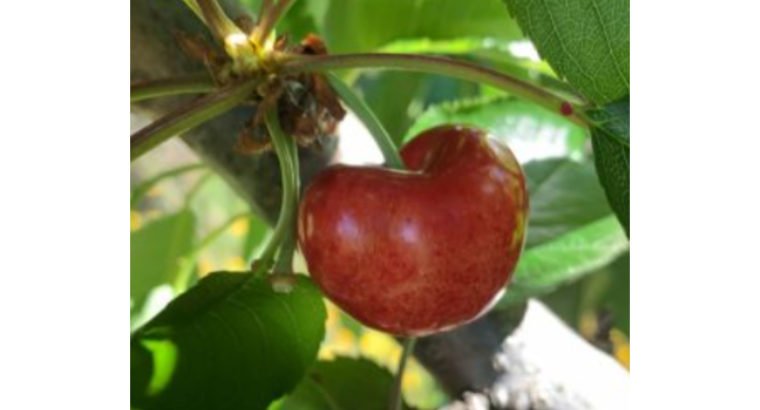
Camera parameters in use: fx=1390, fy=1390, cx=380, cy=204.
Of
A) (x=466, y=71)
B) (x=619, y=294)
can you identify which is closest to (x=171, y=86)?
(x=466, y=71)

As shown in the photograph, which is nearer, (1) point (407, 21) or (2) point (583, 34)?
(2) point (583, 34)

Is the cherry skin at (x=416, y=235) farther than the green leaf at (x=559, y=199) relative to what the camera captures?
No

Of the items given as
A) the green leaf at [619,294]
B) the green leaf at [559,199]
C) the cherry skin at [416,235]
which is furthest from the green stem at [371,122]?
the green leaf at [619,294]

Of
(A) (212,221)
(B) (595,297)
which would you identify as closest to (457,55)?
(B) (595,297)

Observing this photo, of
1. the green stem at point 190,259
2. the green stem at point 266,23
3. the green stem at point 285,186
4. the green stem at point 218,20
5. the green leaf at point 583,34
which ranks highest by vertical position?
the green stem at point 218,20

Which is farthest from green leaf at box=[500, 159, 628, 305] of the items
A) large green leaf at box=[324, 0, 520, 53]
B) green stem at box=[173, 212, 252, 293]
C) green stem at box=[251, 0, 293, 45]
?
green stem at box=[251, 0, 293, 45]

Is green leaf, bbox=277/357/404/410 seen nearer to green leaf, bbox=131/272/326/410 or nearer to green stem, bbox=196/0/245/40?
green leaf, bbox=131/272/326/410

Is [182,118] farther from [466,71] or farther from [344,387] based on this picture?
[344,387]

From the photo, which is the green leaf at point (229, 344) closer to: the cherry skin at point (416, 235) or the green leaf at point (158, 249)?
the cherry skin at point (416, 235)
